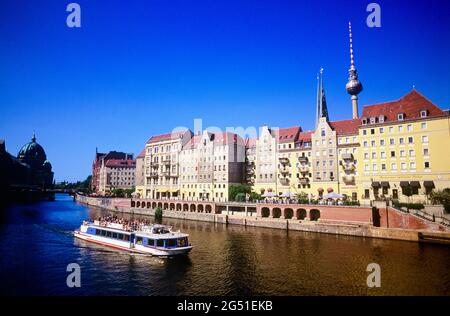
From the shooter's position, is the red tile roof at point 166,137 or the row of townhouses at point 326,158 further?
the red tile roof at point 166,137

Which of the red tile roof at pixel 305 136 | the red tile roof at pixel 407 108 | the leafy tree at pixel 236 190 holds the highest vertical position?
the red tile roof at pixel 407 108

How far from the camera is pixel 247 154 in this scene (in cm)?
11069

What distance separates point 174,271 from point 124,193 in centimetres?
12728

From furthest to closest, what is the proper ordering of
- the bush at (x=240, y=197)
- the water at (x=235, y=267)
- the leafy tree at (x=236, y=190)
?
1. the leafy tree at (x=236, y=190)
2. the bush at (x=240, y=197)
3. the water at (x=235, y=267)

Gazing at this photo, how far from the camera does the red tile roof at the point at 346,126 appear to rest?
282ft

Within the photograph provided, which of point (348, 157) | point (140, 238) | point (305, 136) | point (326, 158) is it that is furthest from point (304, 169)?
point (140, 238)

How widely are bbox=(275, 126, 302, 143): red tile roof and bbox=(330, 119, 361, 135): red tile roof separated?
11719 millimetres

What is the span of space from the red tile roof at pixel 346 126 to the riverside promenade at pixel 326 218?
2496cm

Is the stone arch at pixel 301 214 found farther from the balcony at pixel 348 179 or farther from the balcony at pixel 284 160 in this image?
the balcony at pixel 284 160

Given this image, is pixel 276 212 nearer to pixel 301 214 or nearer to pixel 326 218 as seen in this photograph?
pixel 301 214

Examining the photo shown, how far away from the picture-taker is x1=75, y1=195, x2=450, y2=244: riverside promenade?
56531 mm

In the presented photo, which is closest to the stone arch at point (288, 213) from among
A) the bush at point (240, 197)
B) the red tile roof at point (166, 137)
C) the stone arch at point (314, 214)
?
the stone arch at point (314, 214)

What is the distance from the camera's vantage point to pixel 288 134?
101312mm

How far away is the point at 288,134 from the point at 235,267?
67.1 metres
